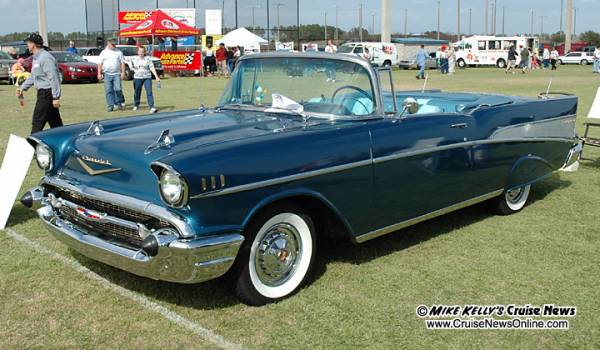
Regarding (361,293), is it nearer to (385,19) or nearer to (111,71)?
(111,71)

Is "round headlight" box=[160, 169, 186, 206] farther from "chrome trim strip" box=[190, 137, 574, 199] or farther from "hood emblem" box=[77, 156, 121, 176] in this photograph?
"hood emblem" box=[77, 156, 121, 176]

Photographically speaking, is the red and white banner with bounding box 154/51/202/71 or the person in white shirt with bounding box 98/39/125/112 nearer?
the person in white shirt with bounding box 98/39/125/112

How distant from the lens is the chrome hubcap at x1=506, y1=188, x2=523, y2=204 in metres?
5.80

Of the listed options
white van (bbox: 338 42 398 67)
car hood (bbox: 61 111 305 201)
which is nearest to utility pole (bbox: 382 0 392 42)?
white van (bbox: 338 42 398 67)

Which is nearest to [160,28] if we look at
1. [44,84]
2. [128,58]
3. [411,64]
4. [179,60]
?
[179,60]

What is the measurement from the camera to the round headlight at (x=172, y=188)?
3273mm

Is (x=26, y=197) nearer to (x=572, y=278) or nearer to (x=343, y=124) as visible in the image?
(x=343, y=124)

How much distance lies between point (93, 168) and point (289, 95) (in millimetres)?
1562

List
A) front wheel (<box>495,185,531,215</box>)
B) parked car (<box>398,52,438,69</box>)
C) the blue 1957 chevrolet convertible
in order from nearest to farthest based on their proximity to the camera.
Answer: the blue 1957 chevrolet convertible
front wheel (<box>495,185,531,215</box>)
parked car (<box>398,52,438,69</box>)

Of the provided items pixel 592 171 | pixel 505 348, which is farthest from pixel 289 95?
pixel 592 171

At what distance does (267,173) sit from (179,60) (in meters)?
27.2

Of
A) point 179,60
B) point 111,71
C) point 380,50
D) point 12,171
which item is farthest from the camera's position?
point 380,50

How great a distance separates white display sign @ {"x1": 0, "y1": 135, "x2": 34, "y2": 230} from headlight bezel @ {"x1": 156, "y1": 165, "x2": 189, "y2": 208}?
2332 millimetres

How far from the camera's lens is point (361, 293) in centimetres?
398
